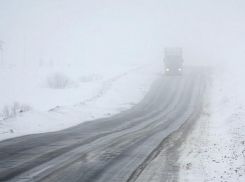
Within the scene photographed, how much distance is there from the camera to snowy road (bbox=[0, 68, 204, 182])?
28.8ft

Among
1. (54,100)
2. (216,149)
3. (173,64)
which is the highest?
(173,64)

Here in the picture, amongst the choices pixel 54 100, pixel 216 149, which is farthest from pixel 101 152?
pixel 54 100

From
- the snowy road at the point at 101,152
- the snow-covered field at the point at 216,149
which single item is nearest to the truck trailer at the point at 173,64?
the snow-covered field at the point at 216,149

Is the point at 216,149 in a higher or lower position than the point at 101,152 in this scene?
lower

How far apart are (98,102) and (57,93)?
1626 cm

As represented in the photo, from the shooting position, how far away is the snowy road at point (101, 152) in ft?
28.8

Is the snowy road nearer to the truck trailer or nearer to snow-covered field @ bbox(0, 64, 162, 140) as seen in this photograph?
snow-covered field @ bbox(0, 64, 162, 140)

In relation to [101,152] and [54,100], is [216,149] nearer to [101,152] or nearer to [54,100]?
[101,152]

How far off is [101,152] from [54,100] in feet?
89.6

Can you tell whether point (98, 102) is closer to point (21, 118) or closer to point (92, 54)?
point (21, 118)

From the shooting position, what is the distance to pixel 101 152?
11312 millimetres

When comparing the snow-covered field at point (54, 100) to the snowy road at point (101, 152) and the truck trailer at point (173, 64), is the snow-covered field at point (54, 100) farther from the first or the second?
the truck trailer at point (173, 64)

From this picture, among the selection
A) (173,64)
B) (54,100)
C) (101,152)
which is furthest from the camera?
(173,64)

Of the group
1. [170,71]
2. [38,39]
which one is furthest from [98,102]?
[38,39]
